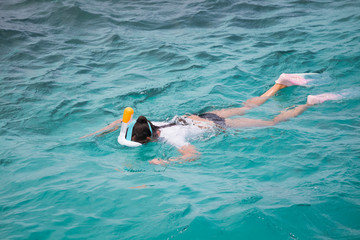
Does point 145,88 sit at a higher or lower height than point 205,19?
lower

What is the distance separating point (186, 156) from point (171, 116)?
1804 millimetres

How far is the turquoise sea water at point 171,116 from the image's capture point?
3.38m

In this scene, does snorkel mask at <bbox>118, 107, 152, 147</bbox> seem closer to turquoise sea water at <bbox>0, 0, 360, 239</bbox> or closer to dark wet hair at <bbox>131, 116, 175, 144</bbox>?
dark wet hair at <bbox>131, 116, 175, 144</bbox>

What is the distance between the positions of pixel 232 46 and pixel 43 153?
23.2 feet

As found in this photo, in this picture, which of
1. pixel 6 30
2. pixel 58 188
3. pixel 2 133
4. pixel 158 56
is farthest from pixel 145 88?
pixel 6 30

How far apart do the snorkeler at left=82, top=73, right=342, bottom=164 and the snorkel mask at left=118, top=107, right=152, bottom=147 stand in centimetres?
2

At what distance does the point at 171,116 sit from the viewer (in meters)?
6.51

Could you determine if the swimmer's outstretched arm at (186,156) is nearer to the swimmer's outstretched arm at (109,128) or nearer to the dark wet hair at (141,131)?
the dark wet hair at (141,131)

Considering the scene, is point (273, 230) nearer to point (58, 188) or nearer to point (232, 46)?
point (58, 188)

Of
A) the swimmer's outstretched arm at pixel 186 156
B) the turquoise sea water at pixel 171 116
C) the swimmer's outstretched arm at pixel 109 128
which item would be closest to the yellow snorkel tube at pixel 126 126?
the turquoise sea water at pixel 171 116

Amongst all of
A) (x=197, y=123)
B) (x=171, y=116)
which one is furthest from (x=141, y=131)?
(x=171, y=116)

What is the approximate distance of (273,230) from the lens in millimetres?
3107

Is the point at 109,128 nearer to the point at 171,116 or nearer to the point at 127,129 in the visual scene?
the point at 127,129

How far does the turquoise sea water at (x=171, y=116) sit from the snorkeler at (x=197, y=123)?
169 mm
